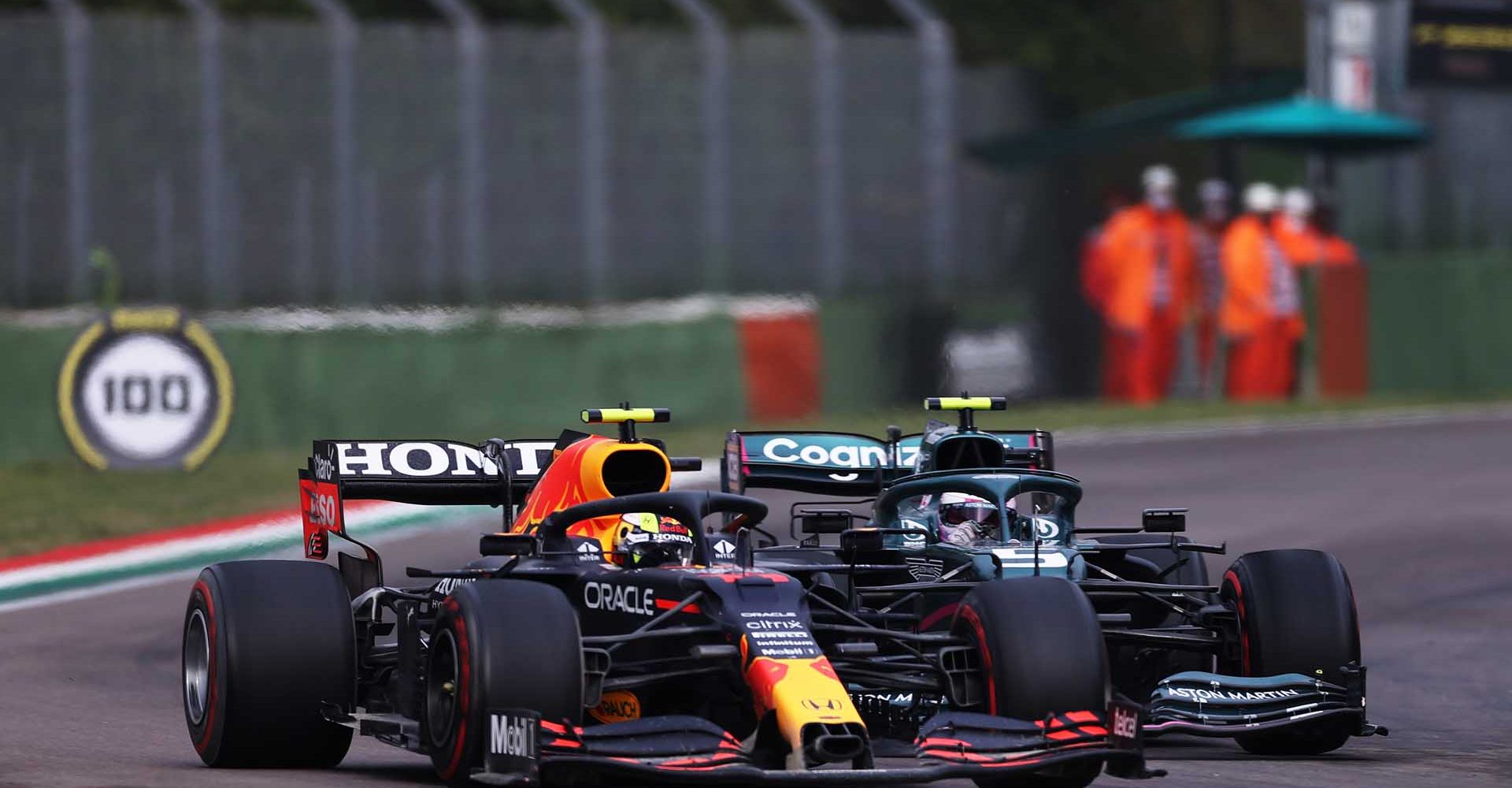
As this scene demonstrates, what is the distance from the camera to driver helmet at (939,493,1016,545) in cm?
1117

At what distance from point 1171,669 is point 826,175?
1724cm

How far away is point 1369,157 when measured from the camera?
33719 millimetres

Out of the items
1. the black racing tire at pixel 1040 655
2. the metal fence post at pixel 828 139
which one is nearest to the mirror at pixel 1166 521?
the black racing tire at pixel 1040 655

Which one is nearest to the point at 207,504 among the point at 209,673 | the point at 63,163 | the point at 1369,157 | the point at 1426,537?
the point at 63,163

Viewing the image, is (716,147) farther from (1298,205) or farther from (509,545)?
(509,545)

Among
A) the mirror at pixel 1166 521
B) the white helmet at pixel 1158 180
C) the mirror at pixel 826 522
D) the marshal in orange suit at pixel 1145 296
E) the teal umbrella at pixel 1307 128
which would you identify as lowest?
the mirror at pixel 1166 521

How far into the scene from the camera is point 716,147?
2694 cm

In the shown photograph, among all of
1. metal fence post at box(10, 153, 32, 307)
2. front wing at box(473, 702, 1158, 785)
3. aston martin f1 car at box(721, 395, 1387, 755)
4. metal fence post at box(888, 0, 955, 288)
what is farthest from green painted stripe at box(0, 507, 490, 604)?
metal fence post at box(888, 0, 955, 288)

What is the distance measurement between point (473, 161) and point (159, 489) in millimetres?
7142

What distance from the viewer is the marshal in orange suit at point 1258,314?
94.5ft

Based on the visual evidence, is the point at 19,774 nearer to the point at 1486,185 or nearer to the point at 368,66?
the point at 368,66

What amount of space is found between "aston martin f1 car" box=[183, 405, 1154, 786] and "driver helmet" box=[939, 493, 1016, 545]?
93cm

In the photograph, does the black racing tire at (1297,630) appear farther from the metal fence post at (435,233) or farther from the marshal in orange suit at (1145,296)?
the marshal in orange suit at (1145,296)

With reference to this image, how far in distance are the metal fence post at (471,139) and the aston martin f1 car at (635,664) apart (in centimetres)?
1482
